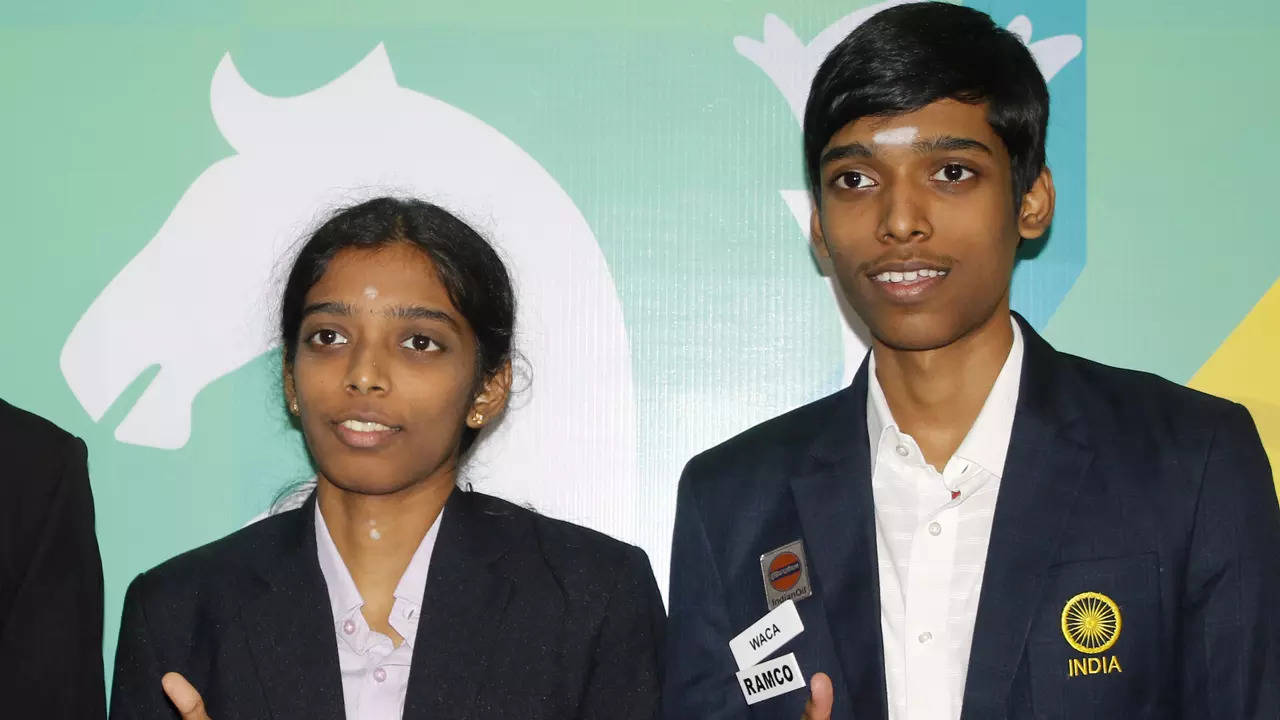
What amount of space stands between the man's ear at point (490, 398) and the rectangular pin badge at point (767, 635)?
1.89 feet

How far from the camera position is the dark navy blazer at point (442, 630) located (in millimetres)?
2072

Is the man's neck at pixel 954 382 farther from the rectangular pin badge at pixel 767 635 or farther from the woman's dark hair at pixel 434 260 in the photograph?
the woman's dark hair at pixel 434 260

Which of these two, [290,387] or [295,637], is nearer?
[295,637]

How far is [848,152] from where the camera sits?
2074 mm

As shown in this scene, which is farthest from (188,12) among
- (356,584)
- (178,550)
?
(356,584)

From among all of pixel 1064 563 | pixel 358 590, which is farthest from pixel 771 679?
pixel 358 590

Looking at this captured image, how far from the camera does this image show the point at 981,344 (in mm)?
2105

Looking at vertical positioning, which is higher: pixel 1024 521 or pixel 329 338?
pixel 329 338

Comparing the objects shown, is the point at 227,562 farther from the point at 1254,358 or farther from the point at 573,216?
the point at 1254,358

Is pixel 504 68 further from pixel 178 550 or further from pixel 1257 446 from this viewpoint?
pixel 1257 446

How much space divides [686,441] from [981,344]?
0.73 m

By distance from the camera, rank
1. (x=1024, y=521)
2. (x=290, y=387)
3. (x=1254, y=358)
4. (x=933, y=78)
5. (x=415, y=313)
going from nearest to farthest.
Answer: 1. (x=1024, y=521)
2. (x=933, y=78)
3. (x=415, y=313)
4. (x=290, y=387)
5. (x=1254, y=358)

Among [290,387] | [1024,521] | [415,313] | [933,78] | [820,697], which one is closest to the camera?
[820,697]

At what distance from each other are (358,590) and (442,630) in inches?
7.2
